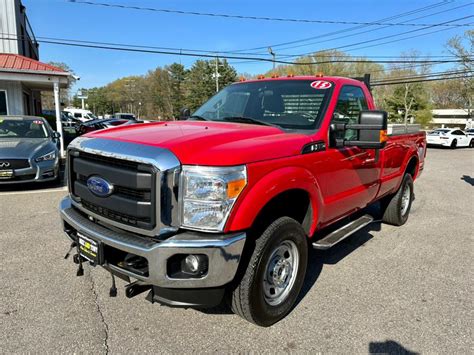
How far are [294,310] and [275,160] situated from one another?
1414 mm

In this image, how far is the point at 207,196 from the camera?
2350 mm

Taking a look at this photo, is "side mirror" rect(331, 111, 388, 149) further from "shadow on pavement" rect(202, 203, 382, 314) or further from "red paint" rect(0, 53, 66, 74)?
"red paint" rect(0, 53, 66, 74)

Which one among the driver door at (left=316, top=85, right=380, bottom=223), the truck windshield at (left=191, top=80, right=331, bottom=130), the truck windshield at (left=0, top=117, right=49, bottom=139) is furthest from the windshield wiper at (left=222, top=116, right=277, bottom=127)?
the truck windshield at (left=0, top=117, right=49, bottom=139)

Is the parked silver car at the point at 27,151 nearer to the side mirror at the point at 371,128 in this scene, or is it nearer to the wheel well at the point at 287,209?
the wheel well at the point at 287,209

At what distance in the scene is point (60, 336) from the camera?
9.05 feet

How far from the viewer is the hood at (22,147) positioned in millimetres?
7324

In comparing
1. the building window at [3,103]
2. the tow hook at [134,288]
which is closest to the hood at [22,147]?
the tow hook at [134,288]

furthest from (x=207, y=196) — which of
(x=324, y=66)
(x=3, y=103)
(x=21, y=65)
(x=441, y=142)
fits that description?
(x=324, y=66)

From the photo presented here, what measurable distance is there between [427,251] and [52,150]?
7606mm

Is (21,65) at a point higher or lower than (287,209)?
higher

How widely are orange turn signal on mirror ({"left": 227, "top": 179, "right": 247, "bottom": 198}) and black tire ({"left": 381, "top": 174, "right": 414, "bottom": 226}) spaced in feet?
12.5

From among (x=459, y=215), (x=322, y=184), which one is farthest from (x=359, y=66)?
(x=322, y=184)

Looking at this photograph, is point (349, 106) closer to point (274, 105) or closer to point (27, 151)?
point (274, 105)

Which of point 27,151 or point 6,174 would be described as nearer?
point 6,174
